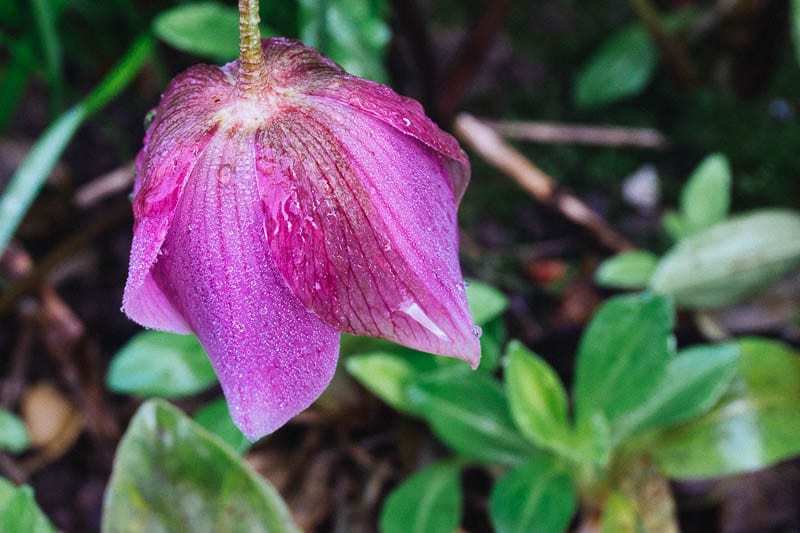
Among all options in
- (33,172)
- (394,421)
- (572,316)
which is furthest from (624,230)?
(33,172)

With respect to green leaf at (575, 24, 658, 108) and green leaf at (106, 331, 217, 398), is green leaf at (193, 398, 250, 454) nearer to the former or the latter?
green leaf at (106, 331, 217, 398)

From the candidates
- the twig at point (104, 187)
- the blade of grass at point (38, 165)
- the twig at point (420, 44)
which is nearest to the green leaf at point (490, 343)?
the twig at point (420, 44)

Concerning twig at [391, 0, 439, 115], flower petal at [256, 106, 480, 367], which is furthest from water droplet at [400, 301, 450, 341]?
twig at [391, 0, 439, 115]

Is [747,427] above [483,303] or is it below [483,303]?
below

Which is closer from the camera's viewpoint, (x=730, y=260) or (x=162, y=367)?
(x=162, y=367)

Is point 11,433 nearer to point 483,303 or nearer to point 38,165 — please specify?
point 38,165

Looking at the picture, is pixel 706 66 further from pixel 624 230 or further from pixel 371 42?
pixel 371 42

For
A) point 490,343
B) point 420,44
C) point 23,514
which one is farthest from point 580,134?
point 23,514
